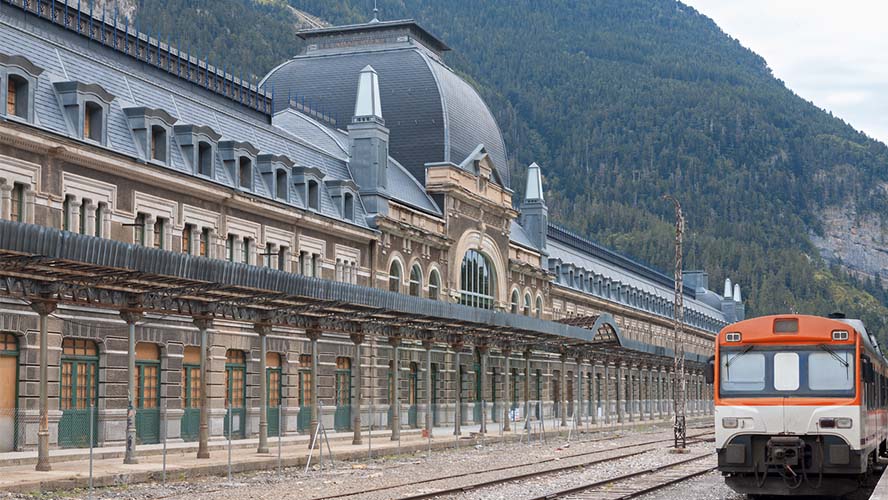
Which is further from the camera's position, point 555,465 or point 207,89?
point 207,89

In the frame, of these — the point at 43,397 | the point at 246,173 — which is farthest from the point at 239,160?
the point at 43,397

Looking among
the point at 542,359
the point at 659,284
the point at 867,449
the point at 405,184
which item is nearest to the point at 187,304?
the point at 867,449

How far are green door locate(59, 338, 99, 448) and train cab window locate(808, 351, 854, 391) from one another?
19152 mm

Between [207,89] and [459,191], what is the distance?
60.5 ft

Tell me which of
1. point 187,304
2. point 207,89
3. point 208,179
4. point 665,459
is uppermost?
point 207,89

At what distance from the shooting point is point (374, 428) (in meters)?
56.1

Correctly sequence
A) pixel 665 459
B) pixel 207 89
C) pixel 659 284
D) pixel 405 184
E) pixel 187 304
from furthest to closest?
pixel 659 284 < pixel 405 184 < pixel 207 89 < pixel 665 459 < pixel 187 304

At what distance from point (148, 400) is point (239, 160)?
10.1 meters

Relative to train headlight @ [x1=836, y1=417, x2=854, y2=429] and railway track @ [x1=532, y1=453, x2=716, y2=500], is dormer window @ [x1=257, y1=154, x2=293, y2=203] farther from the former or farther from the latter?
train headlight @ [x1=836, y1=417, x2=854, y2=429]

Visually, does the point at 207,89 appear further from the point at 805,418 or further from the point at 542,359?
the point at 542,359

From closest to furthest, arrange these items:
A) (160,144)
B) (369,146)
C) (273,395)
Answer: (160,144) → (273,395) → (369,146)

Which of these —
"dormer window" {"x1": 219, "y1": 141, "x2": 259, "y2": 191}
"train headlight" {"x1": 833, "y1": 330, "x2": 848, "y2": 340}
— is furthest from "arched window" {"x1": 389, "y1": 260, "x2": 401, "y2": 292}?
"train headlight" {"x1": 833, "y1": 330, "x2": 848, "y2": 340}

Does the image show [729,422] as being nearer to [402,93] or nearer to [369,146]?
[369,146]

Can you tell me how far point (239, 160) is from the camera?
150 ft
